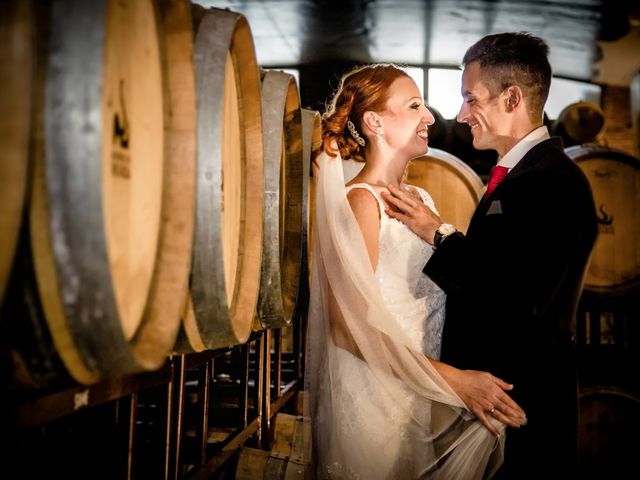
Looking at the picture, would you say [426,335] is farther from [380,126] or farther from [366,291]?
[380,126]

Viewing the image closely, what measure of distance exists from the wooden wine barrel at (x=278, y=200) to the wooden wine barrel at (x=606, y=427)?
3.12 m

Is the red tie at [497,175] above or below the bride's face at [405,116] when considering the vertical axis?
below

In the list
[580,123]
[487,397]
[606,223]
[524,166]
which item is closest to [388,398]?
[487,397]

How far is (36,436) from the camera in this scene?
122 cm

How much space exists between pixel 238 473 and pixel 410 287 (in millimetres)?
1102

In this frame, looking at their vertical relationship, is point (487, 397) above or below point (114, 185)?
below

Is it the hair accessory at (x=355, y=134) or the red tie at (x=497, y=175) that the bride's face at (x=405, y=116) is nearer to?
the hair accessory at (x=355, y=134)

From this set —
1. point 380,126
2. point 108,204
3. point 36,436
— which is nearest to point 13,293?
point 108,204

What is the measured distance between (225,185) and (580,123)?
181 inches

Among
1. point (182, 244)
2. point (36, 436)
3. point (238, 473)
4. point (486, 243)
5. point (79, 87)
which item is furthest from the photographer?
point (238, 473)

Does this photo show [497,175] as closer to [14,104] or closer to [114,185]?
[114,185]

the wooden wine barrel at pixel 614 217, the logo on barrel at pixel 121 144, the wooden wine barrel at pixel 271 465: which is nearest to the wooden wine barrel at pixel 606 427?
the wooden wine barrel at pixel 614 217

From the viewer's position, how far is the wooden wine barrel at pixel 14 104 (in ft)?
1.83

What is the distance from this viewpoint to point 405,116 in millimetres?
2301
